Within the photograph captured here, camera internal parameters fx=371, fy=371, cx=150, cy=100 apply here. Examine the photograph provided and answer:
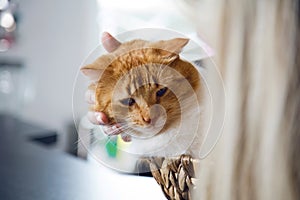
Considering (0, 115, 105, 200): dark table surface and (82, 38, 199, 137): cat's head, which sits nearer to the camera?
(82, 38, 199, 137): cat's head

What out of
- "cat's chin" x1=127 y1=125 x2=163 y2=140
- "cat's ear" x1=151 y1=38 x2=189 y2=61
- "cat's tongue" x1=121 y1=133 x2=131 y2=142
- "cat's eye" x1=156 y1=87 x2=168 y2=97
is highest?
"cat's ear" x1=151 y1=38 x2=189 y2=61

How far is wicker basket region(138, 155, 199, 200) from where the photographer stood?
37 cm

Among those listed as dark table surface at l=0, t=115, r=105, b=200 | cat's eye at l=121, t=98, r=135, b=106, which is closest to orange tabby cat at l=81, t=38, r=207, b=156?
cat's eye at l=121, t=98, r=135, b=106

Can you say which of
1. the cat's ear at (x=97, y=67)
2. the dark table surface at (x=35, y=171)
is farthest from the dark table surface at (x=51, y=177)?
the cat's ear at (x=97, y=67)

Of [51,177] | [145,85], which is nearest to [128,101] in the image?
[145,85]

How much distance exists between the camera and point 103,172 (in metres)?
0.43

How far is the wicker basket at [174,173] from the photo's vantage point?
1.20 feet

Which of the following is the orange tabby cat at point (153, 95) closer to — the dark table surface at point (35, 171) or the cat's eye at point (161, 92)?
the cat's eye at point (161, 92)

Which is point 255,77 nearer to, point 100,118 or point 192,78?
point 192,78

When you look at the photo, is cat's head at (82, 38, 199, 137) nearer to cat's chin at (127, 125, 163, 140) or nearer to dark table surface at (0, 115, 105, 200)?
cat's chin at (127, 125, 163, 140)

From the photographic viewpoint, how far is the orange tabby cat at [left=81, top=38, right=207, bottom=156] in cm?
36

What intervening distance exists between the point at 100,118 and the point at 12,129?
406mm

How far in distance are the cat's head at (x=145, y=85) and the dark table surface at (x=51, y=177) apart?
68mm

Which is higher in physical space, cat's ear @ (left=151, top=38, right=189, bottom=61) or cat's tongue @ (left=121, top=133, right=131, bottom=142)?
cat's ear @ (left=151, top=38, right=189, bottom=61)
